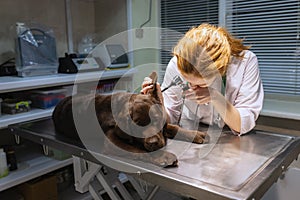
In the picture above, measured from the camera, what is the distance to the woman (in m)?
1.06

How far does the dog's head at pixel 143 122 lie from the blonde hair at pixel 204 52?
0.67 ft

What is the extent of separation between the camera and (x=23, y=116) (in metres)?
1.55

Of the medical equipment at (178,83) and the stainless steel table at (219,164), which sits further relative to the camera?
the medical equipment at (178,83)

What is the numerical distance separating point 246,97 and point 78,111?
673 mm

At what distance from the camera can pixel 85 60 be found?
196cm

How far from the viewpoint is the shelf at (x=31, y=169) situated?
1526mm

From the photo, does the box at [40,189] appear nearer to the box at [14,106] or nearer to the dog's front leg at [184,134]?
the box at [14,106]

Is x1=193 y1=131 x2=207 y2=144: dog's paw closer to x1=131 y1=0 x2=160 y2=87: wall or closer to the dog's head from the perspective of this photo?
the dog's head

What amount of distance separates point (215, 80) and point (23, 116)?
1036 millimetres

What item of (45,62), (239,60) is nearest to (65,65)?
(45,62)

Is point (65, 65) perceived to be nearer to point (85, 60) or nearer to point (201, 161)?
point (85, 60)

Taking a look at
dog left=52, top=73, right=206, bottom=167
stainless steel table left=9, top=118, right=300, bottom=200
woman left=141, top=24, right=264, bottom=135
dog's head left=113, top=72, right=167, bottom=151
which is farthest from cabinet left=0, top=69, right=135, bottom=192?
dog's head left=113, top=72, right=167, bottom=151

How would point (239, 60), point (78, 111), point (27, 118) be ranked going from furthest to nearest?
point (27, 118), point (239, 60), point (78, 111)

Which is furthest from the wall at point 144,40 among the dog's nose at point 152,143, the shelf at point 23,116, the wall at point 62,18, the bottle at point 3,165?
the dog's nose at point 152,143
